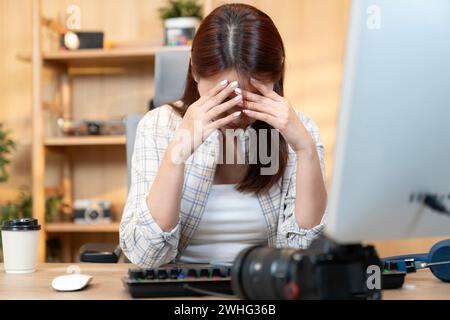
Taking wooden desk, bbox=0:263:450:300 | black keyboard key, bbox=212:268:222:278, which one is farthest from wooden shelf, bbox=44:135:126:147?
black keyboard key, bbox=212:268:222:278

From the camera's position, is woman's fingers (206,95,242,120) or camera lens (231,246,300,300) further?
woman's fingers (206,95,242,120)

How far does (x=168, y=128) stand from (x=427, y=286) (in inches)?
27.3

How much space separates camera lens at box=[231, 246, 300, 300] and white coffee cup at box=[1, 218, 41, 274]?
2.09ft

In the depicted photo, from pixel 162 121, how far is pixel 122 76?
2.03 m

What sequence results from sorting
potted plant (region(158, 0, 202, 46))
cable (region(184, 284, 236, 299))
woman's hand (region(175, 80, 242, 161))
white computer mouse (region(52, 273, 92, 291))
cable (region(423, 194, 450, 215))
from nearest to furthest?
cable (region(423, 194, 450, 215)), cable (region(184, 284, 236, 299)), white computer mouse (region(52, 273, 92, 291)), woman's hand (region(175, 80, 242, 161)), potted plant (region(158, 0, 202, 46))

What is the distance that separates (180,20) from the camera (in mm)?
3053

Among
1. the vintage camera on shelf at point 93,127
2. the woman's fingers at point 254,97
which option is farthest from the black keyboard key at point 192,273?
the vintage camera on shelf at point 93,127

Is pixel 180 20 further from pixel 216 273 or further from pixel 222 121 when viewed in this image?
pixel 216 273

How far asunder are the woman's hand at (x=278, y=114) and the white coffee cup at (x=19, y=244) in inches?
19.2

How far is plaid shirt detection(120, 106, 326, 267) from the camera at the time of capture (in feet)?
4.16

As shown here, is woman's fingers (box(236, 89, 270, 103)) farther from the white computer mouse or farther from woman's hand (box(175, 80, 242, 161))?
the white computer mouse

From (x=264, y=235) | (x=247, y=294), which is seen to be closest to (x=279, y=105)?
(x=264, y=235)

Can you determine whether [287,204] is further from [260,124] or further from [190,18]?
[190,18]

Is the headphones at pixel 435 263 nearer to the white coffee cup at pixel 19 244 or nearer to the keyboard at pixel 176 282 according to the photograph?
the keyboard at pixel 176 282
